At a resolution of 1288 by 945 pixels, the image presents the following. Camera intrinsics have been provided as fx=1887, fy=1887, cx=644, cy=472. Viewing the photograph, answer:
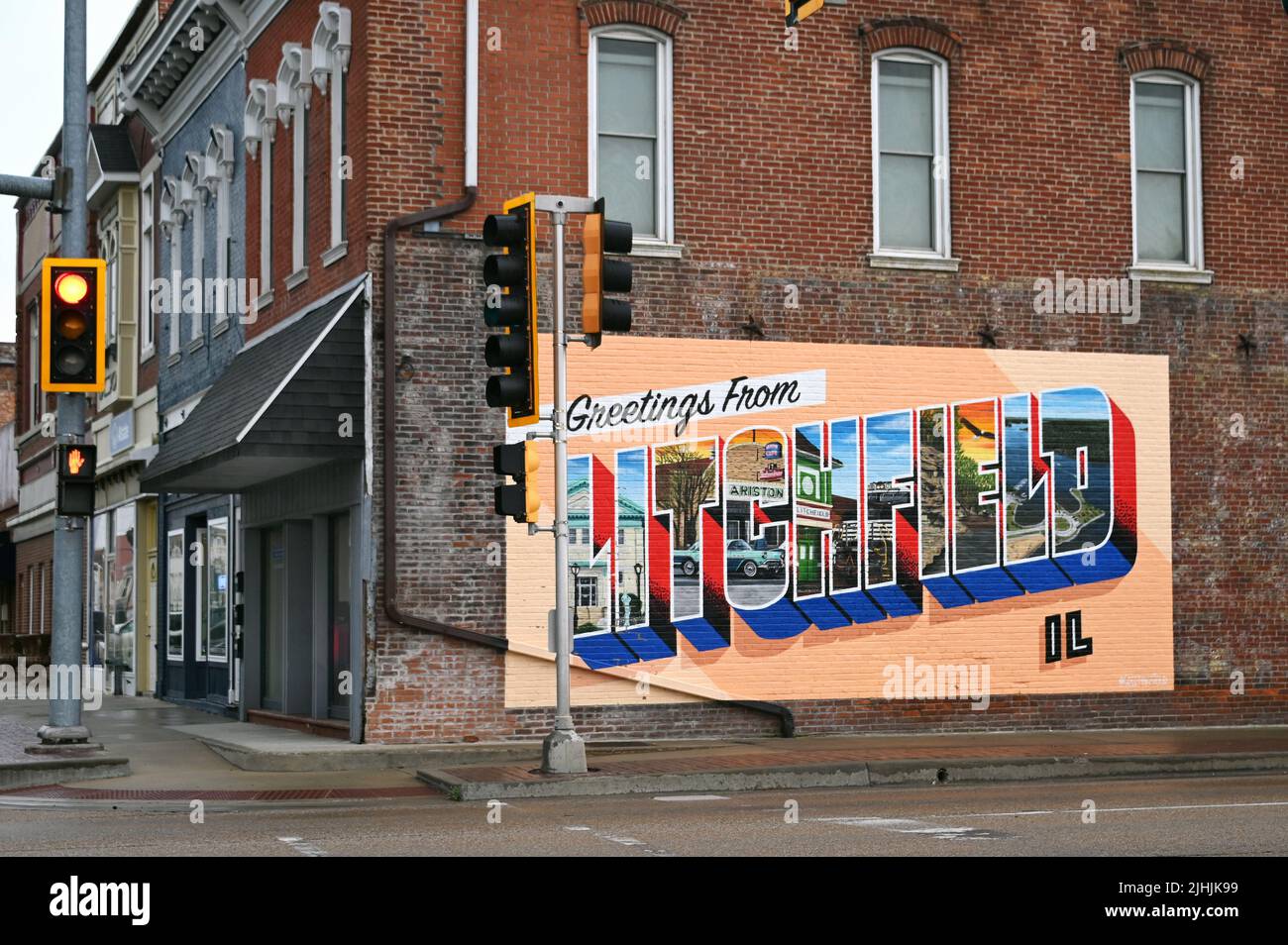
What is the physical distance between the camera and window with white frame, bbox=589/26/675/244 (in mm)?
20391

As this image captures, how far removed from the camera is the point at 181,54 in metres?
27.2

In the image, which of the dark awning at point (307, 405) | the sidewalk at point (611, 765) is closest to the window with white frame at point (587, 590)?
the sidewalk at point (611, 765)

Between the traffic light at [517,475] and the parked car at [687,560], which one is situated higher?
the traffic light at [517,475]

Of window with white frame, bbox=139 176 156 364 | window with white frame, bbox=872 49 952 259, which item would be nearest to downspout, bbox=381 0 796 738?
window with white frame, bbox=872 49 952 259

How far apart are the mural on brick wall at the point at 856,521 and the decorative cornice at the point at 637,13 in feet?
11.4

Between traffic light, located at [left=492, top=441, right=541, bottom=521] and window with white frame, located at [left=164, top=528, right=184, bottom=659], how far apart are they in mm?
14424

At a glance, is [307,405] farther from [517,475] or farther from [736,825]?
[736,825]

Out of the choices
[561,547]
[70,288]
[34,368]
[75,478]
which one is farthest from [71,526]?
[34,368]

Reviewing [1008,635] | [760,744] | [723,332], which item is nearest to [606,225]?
[723,332]

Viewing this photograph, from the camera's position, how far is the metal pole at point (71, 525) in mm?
18156

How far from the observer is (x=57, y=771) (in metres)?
17.0

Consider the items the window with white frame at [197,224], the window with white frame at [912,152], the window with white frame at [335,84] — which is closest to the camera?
Answer: the window with white frame at [335,84]

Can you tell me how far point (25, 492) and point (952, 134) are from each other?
29.0 m

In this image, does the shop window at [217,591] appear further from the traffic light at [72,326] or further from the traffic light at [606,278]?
the traffic light at [606,278]
